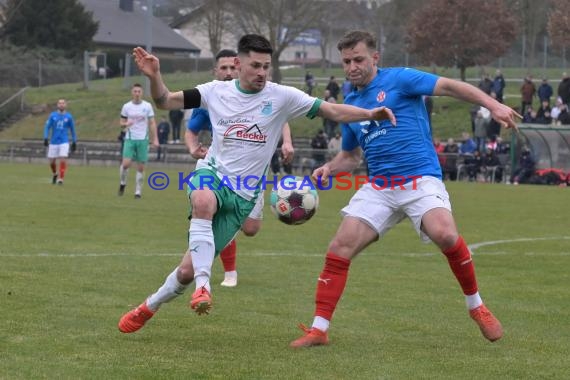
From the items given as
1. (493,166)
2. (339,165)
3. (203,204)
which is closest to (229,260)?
(339,165)

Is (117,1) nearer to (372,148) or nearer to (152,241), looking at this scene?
(152,241)

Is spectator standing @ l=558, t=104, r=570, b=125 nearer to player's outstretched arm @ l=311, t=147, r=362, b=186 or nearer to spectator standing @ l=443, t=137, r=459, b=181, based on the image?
spectator standing @ l=443, t=137, r=459, b=181

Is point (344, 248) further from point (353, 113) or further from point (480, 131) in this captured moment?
point (480, 131)

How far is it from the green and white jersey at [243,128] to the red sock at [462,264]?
4.51 feet

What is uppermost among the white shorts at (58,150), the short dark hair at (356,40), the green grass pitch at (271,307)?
the short dark hair at (356,40)

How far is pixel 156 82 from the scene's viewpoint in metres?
6.93

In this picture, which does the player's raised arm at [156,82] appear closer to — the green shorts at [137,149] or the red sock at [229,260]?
the red sock at [229,260]

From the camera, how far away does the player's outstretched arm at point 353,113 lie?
6859mm

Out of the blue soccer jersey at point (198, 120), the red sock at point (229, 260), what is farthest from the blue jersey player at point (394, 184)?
the blue soccer jersey at point (198, 120)

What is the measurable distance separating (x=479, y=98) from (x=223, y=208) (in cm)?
179

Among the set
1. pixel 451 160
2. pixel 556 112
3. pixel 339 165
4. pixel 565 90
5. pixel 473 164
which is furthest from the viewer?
pixel 565 90

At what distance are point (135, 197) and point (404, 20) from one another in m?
44.5

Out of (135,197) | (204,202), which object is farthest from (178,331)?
(135,197)

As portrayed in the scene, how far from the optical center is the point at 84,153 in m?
42.1
